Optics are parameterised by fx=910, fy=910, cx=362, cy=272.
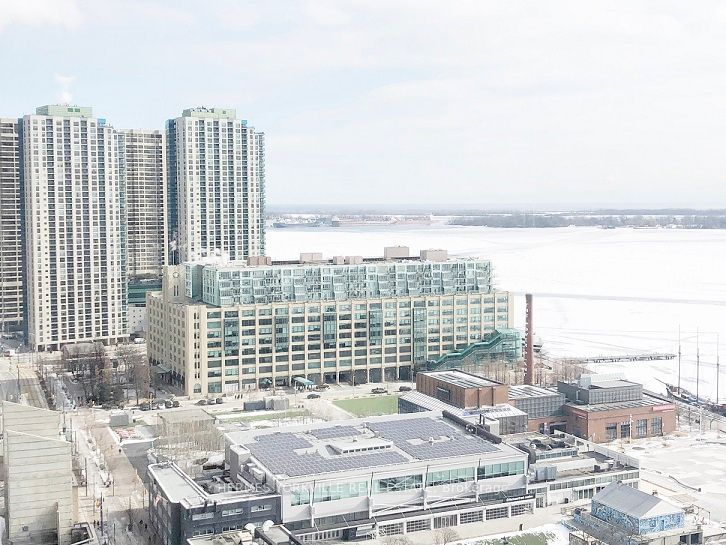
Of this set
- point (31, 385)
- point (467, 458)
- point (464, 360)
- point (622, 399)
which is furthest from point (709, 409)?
point (31, 385)

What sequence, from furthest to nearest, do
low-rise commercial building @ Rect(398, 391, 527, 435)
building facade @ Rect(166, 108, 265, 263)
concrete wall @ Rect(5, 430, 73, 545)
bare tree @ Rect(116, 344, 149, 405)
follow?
building facade @ Rect(166, 108, 265, 263) < bare tree @ Rect(116, 344, 149, 405) < low-rise commercial building @ Rect(398, 391, 527, 435) < concrete wall @ Rect(5, 430, 73, 545)

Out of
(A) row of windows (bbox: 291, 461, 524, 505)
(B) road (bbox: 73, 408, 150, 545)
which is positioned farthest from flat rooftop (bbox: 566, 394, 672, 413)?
(B) road (bbox: 73, 408, 150, 545)

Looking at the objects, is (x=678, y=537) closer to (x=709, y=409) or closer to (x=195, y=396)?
(x=709, y=409)

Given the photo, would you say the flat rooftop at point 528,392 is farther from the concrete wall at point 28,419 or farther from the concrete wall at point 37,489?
the concrete wall at point 28,419

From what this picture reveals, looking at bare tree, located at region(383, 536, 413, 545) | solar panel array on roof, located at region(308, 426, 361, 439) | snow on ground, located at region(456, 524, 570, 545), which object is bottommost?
snow on ground, located at region(456, 524, 570, 545)

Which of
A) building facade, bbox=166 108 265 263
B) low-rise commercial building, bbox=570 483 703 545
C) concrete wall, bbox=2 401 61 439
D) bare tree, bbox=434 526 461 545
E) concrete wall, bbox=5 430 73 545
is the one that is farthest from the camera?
building facade, bbox=166 108 265 263

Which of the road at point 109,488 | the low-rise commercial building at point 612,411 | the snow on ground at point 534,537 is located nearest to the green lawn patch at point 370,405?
the low-rise commercial building at point 612,411

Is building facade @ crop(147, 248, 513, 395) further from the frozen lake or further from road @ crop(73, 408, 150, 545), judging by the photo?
road @ crop(73, 408, 150, 545)

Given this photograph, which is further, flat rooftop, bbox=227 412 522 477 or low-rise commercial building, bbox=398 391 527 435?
low-rise commercial building, bbox=398 391 527 435

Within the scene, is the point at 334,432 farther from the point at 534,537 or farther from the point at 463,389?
the point at 463,389
